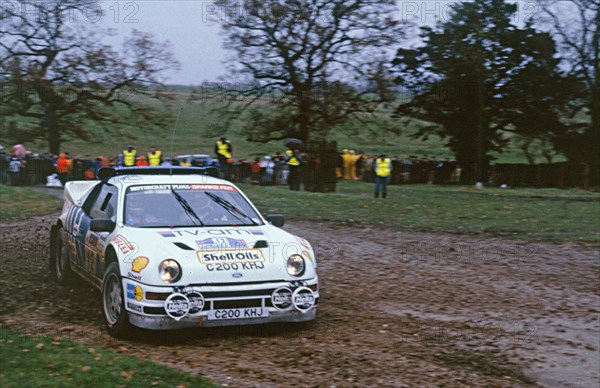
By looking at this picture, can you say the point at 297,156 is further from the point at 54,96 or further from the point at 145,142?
the point at 145,142

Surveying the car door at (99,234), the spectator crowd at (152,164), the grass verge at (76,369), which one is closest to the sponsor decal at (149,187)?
the car door at (99,234)

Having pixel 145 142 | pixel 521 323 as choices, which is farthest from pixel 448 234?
pixel 145 142

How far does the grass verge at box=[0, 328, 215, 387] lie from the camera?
228 inches

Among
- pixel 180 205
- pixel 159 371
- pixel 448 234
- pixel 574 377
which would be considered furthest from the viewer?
pixel 448 234

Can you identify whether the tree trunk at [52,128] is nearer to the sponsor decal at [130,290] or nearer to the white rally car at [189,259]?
the white rally car at [189,259]

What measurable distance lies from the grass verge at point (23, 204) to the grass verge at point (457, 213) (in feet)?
17.7

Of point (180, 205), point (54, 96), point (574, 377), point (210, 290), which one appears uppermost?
point (54, 96)

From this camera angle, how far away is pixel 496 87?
42.1 m

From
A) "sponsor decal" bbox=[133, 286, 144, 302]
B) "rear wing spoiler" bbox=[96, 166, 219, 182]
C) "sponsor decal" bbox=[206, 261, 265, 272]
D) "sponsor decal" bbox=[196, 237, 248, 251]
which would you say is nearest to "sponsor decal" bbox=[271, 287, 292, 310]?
"sponsor decal" bbox=[206, 261, 265, 272]

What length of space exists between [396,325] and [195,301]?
2.45m

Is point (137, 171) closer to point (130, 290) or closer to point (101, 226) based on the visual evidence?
point (101, 226)

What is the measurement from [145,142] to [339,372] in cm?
5717

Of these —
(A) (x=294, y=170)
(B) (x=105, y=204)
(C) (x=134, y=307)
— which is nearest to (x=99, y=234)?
(B) (x=105, y=204)

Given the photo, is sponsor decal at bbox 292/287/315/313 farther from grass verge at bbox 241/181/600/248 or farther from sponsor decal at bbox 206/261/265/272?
grass verge at bbox 241/181/600/248
